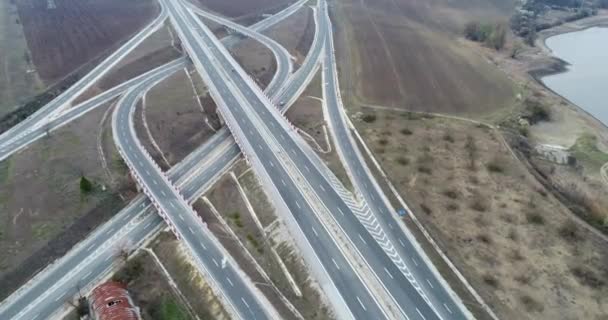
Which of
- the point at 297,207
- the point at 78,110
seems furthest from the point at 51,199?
the point at 297,207

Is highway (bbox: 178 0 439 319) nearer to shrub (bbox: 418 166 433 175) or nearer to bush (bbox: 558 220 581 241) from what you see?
shrub (bbox: 418 166 433 175)

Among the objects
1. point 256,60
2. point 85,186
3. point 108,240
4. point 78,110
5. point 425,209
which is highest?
point 78,110

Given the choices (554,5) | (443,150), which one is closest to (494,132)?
(443,150)

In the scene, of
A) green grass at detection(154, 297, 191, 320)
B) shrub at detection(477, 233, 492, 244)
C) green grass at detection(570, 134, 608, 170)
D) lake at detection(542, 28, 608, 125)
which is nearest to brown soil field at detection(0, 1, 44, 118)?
green grass at detection(154, 297, 191, 320)

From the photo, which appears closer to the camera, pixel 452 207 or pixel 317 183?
pixel 452 207

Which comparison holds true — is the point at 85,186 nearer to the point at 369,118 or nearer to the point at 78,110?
the point at 78,110

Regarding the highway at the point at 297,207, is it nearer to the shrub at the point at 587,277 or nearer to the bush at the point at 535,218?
the shrub at the point at 587,277

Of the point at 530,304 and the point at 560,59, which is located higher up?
the point at 560,59
